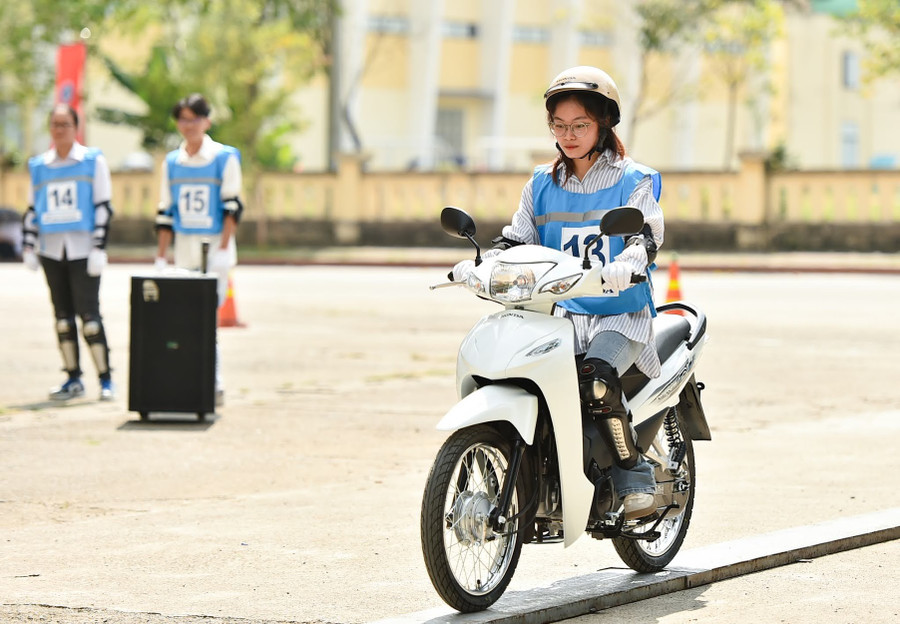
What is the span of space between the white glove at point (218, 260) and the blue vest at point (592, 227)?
5449mm

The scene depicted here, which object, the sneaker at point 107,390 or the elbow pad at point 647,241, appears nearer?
the elbow pad at point 647,241

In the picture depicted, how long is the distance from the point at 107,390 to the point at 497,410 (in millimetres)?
6526

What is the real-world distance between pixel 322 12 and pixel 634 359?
125 feet

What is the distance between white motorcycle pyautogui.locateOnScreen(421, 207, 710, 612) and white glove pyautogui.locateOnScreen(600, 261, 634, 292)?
3 centimetres

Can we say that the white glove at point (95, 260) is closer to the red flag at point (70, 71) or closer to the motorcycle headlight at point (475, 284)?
the motorcycle headlight at point (475, 284)

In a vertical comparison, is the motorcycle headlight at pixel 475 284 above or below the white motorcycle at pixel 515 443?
above

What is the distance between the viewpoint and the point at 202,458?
29.6 feet

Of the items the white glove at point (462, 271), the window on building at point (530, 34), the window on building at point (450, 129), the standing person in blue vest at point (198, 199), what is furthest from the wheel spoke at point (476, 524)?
the window on building at point (530, 34)

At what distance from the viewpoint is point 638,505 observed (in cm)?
598

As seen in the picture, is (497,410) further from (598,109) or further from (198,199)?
(198,199)

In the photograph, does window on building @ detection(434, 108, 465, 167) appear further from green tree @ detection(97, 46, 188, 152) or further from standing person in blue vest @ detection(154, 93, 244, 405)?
standing person in blue vest @ detection(154, 93, 244, 405)

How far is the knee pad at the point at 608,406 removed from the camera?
5762 millimetres

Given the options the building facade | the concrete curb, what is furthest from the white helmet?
the building facade

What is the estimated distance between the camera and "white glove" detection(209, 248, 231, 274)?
11227mm
